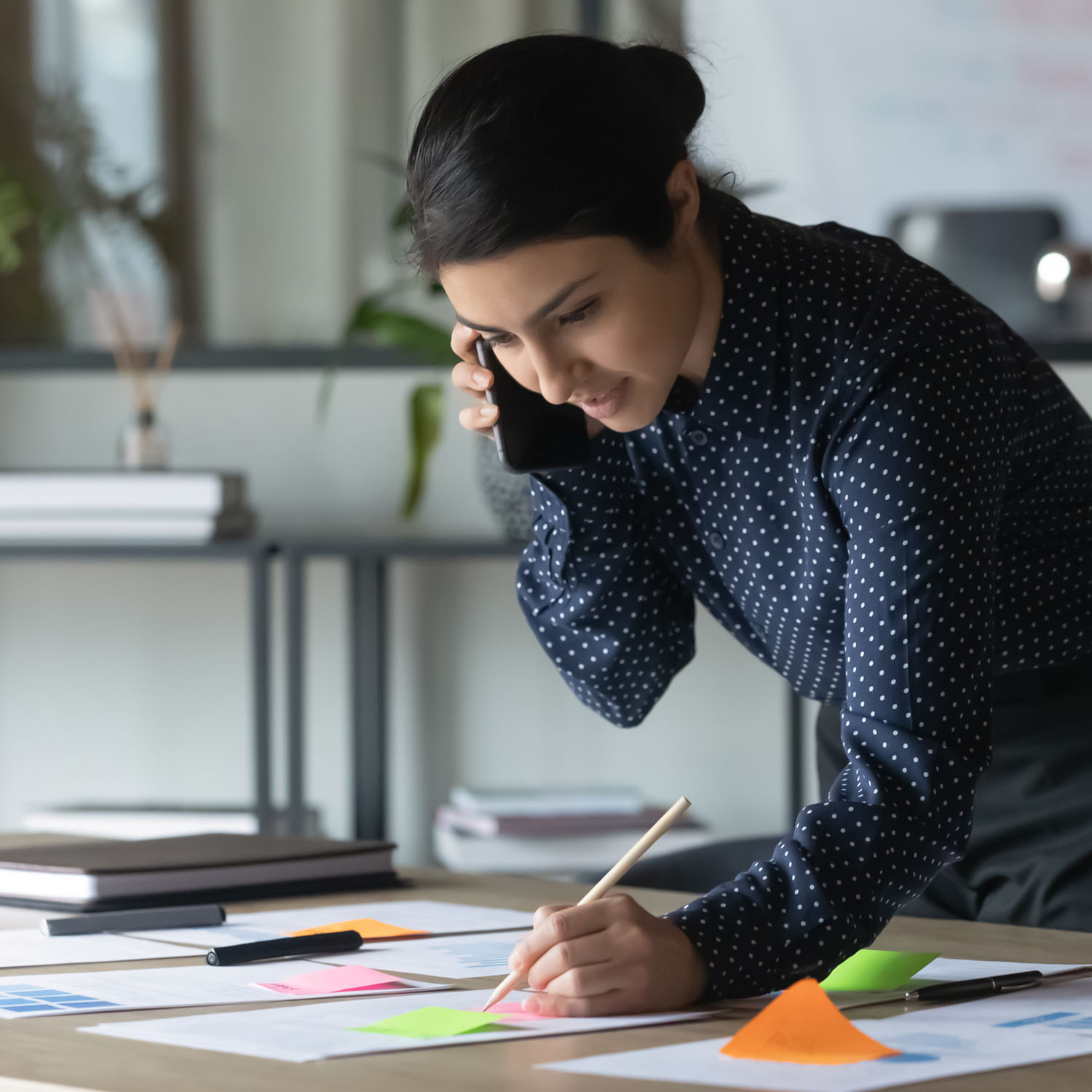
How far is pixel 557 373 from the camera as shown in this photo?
39.9 inches

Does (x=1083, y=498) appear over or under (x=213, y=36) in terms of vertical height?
under

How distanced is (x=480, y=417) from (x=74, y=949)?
504 millimetres

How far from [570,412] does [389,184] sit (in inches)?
55.7

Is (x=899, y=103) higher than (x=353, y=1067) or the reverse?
higher

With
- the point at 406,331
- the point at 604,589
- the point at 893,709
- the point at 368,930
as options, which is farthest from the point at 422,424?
the point at 893,709

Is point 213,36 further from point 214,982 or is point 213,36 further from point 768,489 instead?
point 214,982

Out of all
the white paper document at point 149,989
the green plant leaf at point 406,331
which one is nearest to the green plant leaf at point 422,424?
the green plant leaf at point 406,331

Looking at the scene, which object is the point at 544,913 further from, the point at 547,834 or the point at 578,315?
the point at 547,834

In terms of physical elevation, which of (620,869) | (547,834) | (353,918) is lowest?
(547,834)

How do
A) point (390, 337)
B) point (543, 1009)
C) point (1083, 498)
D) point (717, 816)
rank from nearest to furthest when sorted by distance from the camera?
point (543, 1009)
point (1083, 498)
point (390, 337)
point (717, 816)

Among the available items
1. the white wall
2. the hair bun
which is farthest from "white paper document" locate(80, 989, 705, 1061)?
the white wall

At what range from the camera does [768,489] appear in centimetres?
119

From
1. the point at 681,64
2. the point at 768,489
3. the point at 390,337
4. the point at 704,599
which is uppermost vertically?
the point at 681,64

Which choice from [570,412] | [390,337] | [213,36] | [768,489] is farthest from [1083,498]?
[213,36]
